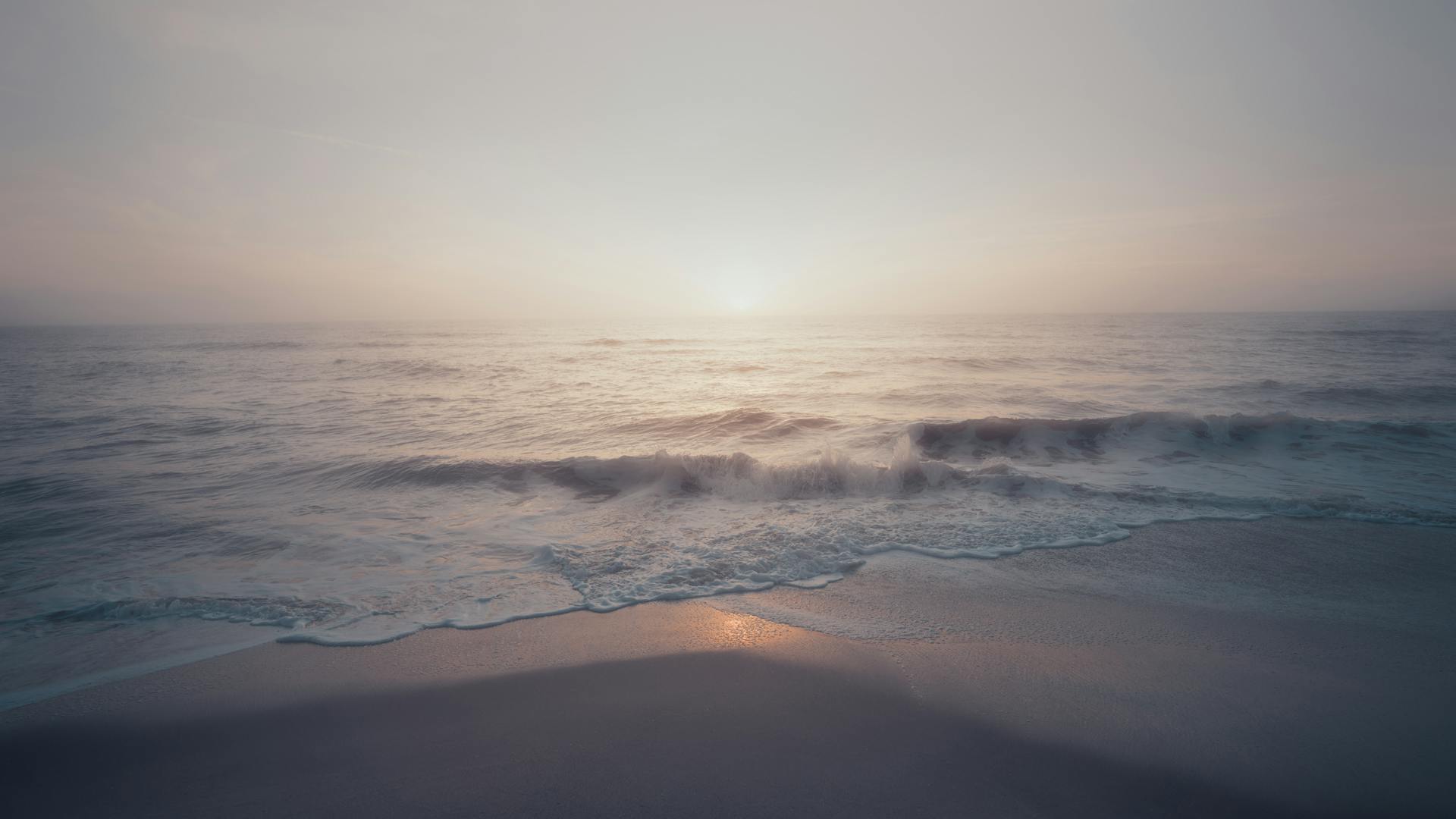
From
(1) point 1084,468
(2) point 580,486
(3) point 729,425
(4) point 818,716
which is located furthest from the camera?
(3) point 729,425

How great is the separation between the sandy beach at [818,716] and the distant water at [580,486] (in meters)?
0.71

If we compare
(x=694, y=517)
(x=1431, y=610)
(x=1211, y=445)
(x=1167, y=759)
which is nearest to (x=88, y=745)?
(x=694, y=517)

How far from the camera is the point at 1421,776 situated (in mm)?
2758

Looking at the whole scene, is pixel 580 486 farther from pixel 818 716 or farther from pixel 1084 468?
pixel 1084 468

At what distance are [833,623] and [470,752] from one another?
2.60 metres

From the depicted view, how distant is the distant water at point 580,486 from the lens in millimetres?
4891

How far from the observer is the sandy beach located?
269 cm

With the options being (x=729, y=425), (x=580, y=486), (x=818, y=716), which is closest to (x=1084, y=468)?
(x=729, y=425)

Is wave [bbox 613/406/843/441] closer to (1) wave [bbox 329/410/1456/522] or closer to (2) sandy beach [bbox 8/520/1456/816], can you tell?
(1) wave [bbox 329/410/1456/522]

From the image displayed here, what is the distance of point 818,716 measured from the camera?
3.21m

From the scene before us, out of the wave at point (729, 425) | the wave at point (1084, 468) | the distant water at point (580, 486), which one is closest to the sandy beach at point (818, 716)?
the distant water at point (580, 486)

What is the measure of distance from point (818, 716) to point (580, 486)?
6.18 meters

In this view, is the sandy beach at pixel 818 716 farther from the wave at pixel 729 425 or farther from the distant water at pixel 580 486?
the wave at pixel 729 425

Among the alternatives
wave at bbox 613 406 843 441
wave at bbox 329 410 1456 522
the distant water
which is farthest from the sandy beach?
wave at bbox 613 406 843 441
